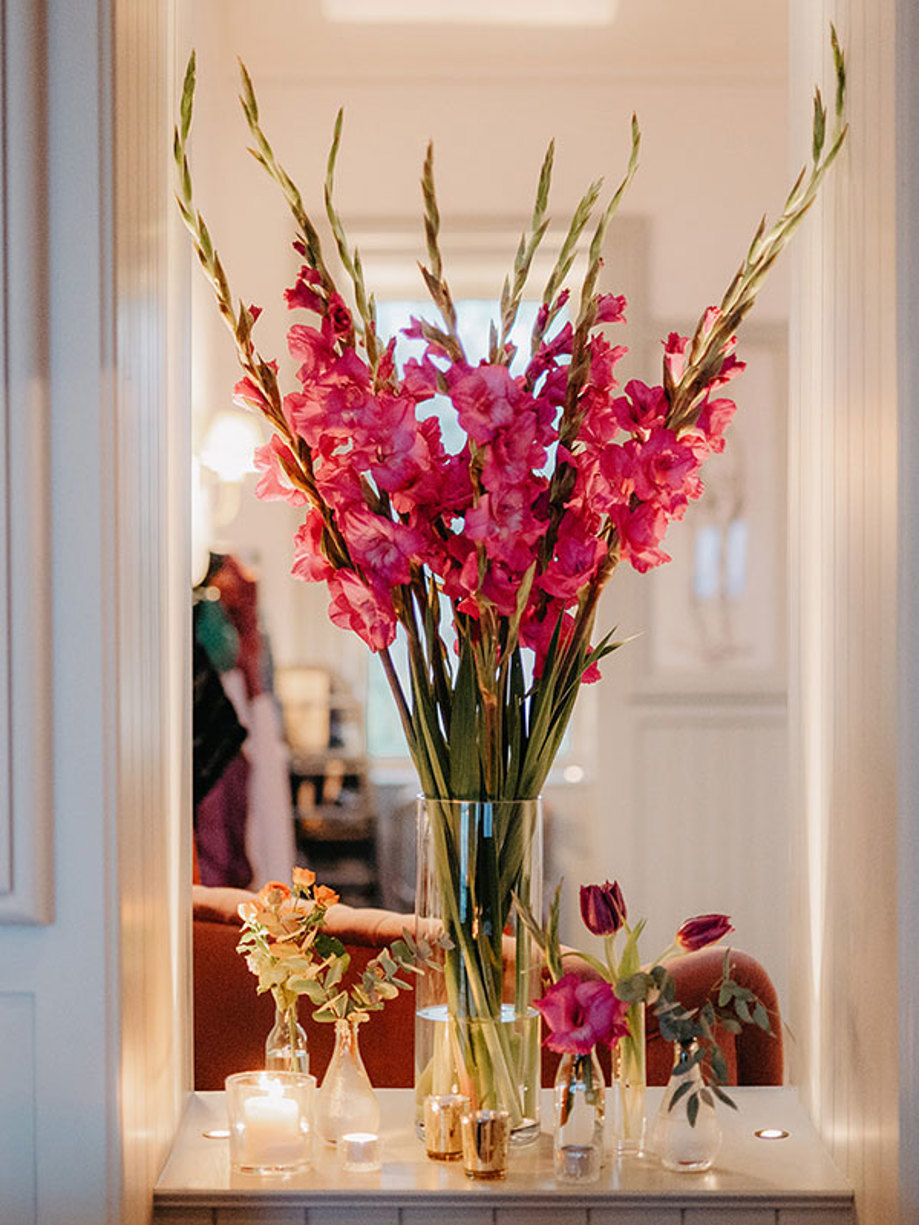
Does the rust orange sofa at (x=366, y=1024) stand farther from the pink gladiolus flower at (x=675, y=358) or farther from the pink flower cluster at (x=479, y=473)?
the pink gladiolus flower at (x=675, y=358)

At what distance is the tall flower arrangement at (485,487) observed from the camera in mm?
1360

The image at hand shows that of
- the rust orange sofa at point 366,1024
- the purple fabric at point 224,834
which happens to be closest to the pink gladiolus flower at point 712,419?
the rust orange sofa at point 366,1024

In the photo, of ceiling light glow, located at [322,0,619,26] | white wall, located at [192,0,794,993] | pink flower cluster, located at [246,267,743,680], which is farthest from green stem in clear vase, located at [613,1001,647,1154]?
ceiling light glow, located at [322,0,619,26]

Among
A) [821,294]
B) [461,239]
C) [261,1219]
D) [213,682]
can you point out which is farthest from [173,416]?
[461,239]

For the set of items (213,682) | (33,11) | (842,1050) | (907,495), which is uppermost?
(33,11)

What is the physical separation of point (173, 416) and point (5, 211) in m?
0.41

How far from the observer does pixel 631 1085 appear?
4.88ft

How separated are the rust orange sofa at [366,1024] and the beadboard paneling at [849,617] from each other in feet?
0.89

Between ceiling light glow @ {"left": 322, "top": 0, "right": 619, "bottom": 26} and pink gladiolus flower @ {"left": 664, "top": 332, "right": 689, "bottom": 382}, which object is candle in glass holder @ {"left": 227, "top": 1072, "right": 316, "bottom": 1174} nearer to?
pink gladiolus flower @ {"left": 664, "top": 332, "right": 689, "bottom": 382}

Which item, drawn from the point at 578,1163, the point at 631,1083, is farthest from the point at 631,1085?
the point at 578,1163

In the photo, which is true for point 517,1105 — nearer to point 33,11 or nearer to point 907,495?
point 907,495

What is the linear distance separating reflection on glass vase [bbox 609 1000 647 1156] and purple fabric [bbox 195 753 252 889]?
116 inches

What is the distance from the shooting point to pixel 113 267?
1.29 m

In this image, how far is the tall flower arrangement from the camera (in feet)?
4.46
